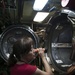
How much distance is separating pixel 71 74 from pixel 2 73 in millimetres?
3603

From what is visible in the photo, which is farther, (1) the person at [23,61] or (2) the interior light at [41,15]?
(2) the interior light at [41,15]

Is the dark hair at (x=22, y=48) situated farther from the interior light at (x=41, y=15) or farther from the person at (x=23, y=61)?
the interior light at (x=41, y=15)

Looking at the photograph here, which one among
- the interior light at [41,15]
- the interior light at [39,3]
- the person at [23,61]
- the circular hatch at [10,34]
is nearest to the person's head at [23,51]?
the person at [23,61]

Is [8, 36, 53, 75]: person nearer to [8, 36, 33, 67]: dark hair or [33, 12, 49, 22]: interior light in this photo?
[8, 36, 33, 67]: dark hair

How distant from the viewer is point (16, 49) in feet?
8.15

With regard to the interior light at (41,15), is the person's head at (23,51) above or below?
below

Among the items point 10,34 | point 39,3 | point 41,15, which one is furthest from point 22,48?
point 41,15

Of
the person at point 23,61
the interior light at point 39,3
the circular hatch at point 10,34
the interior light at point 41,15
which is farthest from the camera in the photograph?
the interior light at point 41,15

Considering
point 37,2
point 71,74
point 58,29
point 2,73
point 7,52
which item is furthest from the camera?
point 2,73

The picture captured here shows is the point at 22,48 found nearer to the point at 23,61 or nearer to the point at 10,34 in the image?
the point at 23,61

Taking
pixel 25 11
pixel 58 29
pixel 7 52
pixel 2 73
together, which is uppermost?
pixel 25 11

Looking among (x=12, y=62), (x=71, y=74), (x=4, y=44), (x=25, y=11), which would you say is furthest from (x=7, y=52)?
(x=71, y=74)

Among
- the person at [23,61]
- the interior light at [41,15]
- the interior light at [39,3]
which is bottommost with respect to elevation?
the person at [23,61]

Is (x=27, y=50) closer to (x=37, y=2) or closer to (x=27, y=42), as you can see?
(x=27, y=42)
